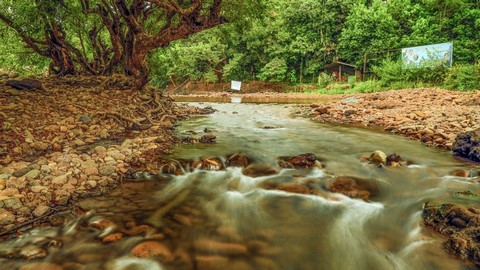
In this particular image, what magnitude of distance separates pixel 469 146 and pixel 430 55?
Answer: 2076 centimetres

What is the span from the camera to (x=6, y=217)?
3.35 m

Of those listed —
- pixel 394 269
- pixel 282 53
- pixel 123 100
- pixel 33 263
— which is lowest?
pixel 394 269

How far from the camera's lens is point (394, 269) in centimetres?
286

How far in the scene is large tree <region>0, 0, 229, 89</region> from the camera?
9438 millimetres

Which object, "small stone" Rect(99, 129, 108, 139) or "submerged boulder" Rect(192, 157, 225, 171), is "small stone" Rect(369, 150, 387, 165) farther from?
"small stone" Rect(99, 129, 108, 139)

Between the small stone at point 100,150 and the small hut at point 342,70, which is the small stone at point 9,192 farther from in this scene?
the small hut at point 342,70

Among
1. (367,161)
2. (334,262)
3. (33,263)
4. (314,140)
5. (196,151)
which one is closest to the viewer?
(33,263)

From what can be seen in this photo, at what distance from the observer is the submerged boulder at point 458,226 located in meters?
2.76

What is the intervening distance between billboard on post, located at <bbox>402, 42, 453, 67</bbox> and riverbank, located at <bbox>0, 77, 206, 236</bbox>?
71.0 feet

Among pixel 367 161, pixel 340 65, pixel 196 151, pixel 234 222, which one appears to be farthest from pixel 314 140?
pixel 340 65

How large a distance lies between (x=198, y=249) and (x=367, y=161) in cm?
432

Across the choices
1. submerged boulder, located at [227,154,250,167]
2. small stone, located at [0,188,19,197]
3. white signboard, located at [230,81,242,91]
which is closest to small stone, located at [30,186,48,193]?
small stone, located at [0,188,19,197]

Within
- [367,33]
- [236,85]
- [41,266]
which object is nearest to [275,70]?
[236,85]

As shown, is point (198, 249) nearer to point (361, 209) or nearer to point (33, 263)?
point (33, 263)
